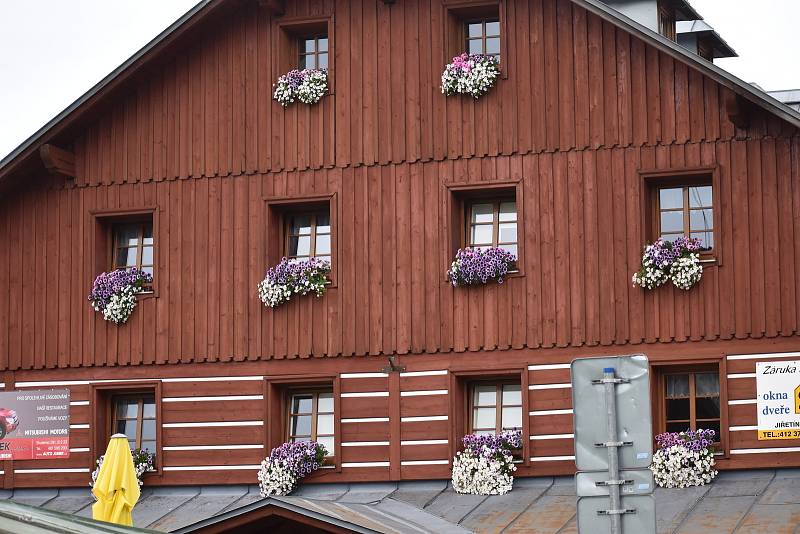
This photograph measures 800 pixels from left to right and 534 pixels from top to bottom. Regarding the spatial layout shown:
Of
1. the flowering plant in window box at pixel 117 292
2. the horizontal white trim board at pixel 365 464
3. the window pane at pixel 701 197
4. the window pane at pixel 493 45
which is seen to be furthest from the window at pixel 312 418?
the window pane at pixel 701 197

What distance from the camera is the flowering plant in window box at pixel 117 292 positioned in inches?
949

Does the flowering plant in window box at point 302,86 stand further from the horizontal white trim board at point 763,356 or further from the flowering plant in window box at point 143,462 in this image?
the horizontal white trim board at point 763,356

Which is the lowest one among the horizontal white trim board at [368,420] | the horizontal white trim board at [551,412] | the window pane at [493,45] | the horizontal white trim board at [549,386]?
the horizontal white trim board at [368,420]

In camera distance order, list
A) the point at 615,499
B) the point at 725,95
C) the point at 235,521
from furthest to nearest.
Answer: the point at 725,95 < the point at 235,521 < the point at 615,499

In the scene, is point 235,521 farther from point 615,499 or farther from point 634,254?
point 615,499

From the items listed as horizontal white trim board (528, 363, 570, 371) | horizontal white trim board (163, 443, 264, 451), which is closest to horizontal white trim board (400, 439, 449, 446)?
horizontal white trim board (528, 363, 570, 371)

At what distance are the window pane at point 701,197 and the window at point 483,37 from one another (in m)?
3.40

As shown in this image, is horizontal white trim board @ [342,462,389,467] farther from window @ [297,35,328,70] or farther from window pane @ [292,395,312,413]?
window @ [297,35,328,70]

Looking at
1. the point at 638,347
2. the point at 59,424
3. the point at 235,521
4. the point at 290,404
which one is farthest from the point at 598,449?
the point at 59,424

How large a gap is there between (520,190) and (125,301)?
243 inches

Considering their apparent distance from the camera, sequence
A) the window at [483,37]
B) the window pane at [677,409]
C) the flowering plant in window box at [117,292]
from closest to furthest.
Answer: the window pane at [677,409]
the window at [483,37]
the flowering plant in window box at [117,292]

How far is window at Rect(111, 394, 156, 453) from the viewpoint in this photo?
24156 mm

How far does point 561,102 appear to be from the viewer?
889 inches

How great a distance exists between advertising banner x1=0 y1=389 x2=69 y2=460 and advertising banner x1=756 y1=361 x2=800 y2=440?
10256mm
